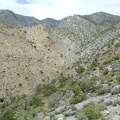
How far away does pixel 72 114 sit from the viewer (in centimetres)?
2625

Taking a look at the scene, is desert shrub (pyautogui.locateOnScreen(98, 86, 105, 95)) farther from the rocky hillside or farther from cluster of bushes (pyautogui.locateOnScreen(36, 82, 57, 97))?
cluster of bushes (pyautogui.locateOnScreen(36, 82, 57, 97))

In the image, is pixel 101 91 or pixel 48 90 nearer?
pixel 101 91

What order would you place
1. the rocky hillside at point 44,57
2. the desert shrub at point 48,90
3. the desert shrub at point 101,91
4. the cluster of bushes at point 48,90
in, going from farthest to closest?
1. the rocky hillside at point 44,57
2. the desert shrub at point 48,90
3. the cluster of bushes at point 48,90
4. the desert shrub at point 101,91

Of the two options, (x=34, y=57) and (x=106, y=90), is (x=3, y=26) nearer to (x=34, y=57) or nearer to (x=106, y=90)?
(x=34, y=57)

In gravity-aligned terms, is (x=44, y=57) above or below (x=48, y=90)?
above

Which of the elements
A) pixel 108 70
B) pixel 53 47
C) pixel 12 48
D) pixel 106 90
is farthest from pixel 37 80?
pixel 106 90

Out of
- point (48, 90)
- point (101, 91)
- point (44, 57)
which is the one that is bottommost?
point (48, 90)

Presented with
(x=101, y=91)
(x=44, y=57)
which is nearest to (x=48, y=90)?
(x=101, y=91)

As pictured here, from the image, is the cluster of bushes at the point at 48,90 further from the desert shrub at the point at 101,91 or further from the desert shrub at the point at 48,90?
the desert shrub at the point at 101,91

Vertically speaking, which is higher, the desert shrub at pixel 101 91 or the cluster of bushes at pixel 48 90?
the desert shrub at pixel 101 91

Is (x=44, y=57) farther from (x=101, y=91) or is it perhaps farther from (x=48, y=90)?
(x=101, y=91)

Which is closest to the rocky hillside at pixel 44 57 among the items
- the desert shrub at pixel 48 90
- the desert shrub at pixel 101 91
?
the desert shrub at pixel 48 90

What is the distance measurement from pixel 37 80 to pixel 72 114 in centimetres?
7475

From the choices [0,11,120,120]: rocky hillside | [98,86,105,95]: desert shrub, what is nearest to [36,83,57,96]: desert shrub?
[0,11,120,120]: rocky hillside
